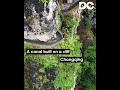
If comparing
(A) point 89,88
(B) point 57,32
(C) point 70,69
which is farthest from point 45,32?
(A) point 89,88

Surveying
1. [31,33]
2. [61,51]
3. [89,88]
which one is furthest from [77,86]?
[31,33]
